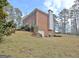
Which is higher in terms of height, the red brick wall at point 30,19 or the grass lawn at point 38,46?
the red brick wall at point 30,19

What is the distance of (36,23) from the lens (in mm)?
3068

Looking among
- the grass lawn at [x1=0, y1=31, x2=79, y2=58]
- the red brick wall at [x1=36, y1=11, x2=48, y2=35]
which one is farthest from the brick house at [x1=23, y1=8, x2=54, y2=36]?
the grass lawn at [x1=0, y1=31, x2=79, y2=58]

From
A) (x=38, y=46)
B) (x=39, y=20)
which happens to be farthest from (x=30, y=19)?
(x=38, y=46)

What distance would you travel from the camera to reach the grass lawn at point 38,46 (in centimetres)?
289

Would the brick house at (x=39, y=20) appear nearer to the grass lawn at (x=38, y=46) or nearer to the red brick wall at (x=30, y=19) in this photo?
the red brick wall at (x=30, y=19)

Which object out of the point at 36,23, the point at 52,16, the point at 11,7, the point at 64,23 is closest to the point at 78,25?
the point at 64,23

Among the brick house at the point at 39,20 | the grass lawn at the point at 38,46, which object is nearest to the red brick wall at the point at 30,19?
the brick house at the point at 39,20

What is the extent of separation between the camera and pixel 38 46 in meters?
2.96

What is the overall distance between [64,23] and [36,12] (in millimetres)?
469

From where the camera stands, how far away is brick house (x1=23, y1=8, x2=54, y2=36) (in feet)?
9.91

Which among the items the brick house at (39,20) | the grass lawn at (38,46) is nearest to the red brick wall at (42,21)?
the brick house at (39,20)

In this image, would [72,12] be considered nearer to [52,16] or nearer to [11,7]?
[52,16]

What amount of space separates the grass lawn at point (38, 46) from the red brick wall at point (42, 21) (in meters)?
0.17

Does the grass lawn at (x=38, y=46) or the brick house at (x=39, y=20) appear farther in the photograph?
the brick house at (x=39, y=20)
